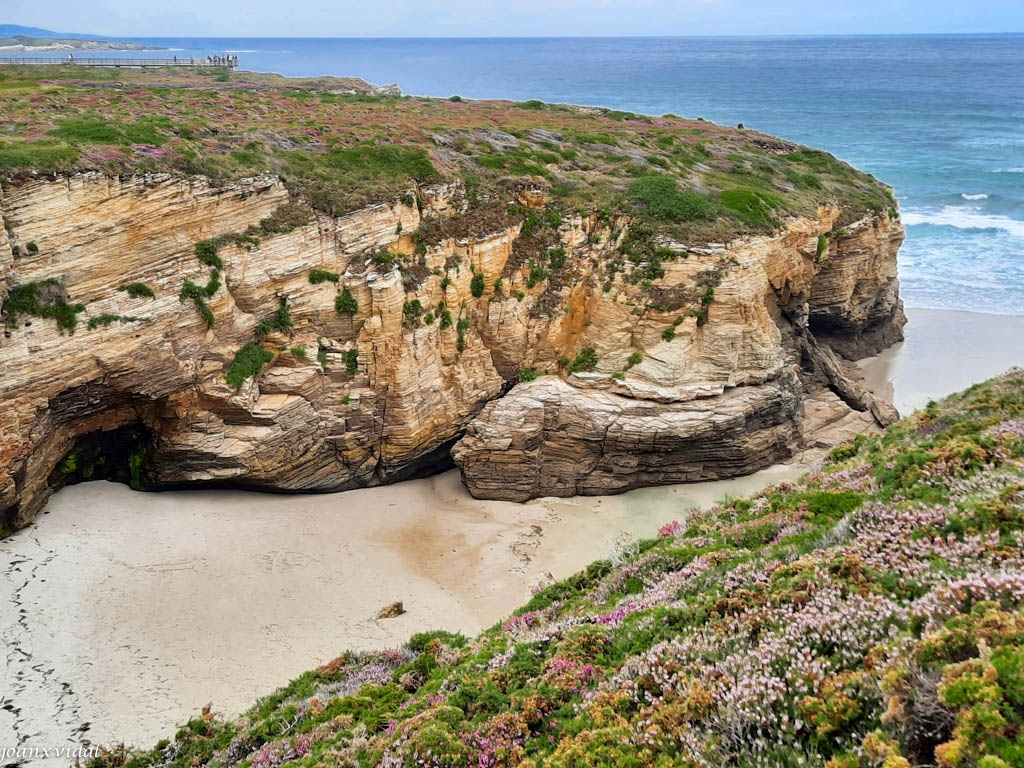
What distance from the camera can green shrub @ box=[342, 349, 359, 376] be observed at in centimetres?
1989

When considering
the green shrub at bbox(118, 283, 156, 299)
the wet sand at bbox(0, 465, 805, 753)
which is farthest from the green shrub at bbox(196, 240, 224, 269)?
the wet sand at bbox(0, 465, 805, 753)

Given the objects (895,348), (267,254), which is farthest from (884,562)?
(895,348)

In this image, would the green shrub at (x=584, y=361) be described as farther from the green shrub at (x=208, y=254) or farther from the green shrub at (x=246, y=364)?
the green shrub at (x=208, y=254)

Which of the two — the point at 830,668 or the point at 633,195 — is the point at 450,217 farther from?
the point at 830,668

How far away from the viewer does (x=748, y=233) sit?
22531 mm

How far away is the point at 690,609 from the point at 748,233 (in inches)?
671

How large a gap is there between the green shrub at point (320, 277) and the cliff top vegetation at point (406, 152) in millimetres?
1924

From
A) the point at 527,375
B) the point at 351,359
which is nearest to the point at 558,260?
the point at 527,375

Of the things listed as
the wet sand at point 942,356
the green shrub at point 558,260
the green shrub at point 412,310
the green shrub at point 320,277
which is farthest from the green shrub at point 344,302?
the wet sand at point 942,356

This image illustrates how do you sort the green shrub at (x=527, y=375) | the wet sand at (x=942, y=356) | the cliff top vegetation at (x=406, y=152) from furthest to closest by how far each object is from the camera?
the wet sand at (x=942, y=356)
the green shrub at (x=527, y=375)
the cliff top vegetation at (x=406, y=152)

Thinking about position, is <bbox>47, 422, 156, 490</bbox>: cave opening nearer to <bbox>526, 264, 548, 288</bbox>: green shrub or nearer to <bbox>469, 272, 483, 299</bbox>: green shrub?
<bbox>469, 272, 483, 299</bbox>: green shrub

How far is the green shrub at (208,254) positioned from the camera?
17891 millimetres

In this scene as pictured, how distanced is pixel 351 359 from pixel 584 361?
712cm

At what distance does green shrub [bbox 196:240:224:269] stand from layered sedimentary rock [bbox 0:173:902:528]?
195mm
